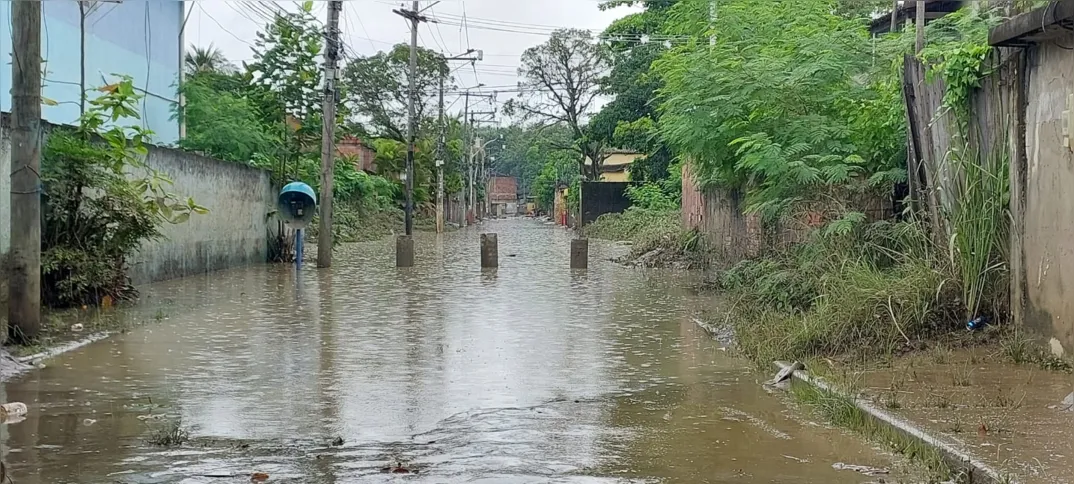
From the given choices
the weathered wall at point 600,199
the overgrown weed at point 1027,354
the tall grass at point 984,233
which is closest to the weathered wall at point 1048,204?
the overgrown weed at point 1027,354

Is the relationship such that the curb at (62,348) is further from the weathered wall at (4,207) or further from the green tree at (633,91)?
the green tree at (633,91)

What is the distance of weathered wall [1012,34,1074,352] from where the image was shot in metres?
8.41

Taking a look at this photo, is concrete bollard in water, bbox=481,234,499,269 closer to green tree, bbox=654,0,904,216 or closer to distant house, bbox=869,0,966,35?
green tree, bbox=654,0,904,216

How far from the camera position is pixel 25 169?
10.3 m

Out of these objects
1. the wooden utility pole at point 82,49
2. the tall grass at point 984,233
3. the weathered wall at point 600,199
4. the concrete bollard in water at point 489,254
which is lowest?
the concrete bollard in water at point 489,254

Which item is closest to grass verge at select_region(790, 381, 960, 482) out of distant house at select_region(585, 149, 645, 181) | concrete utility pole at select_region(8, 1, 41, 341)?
concrete utility pole at select_region(8, 1, 41, 341)

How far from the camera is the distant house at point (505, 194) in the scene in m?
153

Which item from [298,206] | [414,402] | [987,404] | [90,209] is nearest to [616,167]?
[298,206]

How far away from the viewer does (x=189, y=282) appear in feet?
62.0

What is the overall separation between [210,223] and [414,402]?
1441cm

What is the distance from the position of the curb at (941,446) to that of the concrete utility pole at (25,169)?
778 centimetres

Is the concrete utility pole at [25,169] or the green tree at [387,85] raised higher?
the green tree at [387,85]

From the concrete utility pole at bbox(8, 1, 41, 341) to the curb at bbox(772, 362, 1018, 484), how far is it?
7776 millimetres

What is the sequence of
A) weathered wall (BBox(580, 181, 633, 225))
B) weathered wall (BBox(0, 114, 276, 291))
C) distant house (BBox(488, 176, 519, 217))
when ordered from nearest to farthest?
weathered wall (BBox(0, 114, 276, 291)) < weathered wall (BBox(580, 181, 633, 225)) < distant house (BBox(488, 176, 519, 217))
